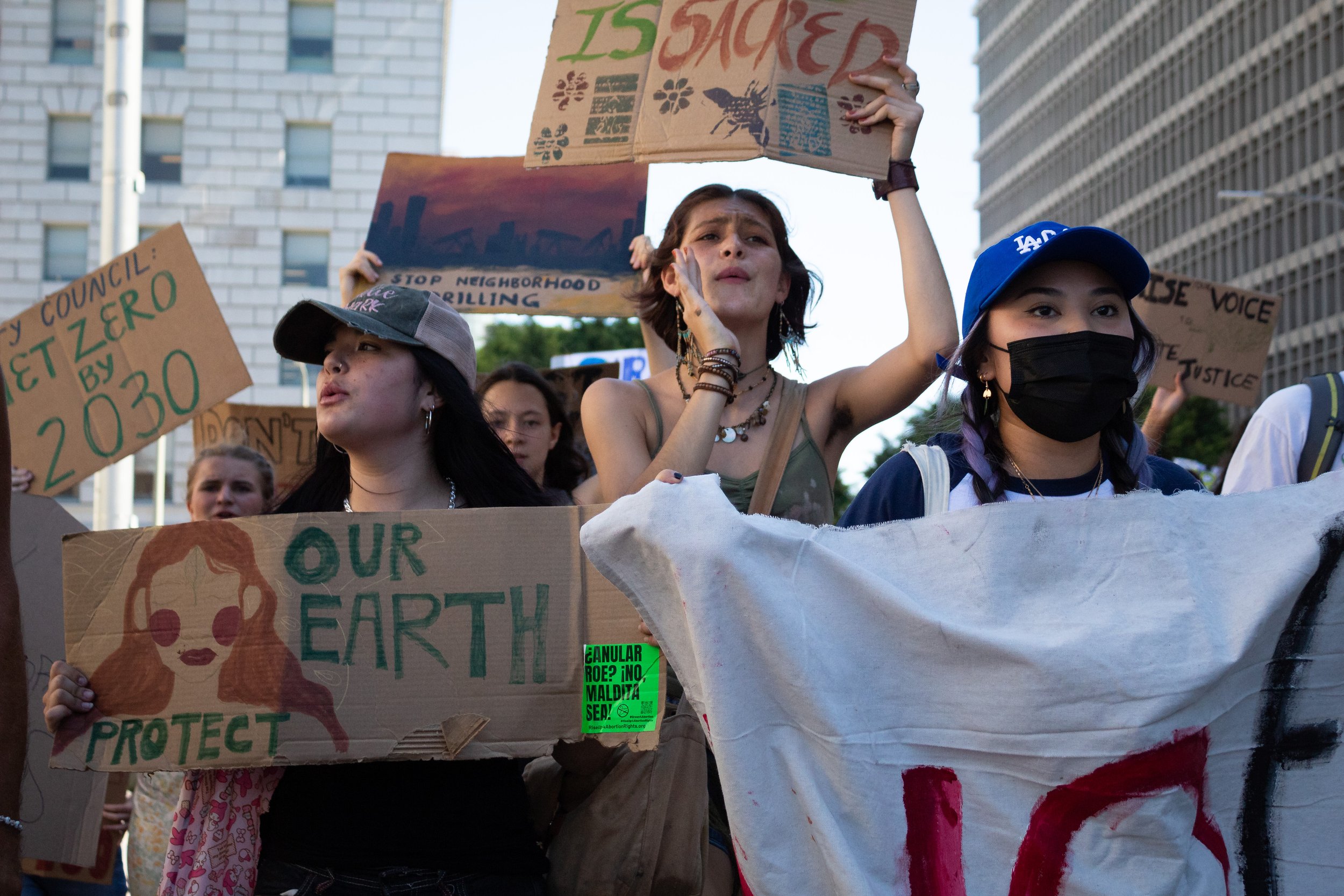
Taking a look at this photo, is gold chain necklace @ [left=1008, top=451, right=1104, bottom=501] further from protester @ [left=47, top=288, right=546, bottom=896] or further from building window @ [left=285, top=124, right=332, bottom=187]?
building window @ [left=285, top=124, right=332, bottom=187]

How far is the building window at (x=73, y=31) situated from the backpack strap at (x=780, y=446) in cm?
3380

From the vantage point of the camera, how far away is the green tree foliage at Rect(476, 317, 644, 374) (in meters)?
38.2

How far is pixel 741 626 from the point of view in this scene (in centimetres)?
230

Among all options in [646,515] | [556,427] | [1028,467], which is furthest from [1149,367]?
[556,427]

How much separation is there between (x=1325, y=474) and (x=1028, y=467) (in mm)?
512

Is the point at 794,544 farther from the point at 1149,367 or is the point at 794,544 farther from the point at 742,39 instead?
the point at 742,39

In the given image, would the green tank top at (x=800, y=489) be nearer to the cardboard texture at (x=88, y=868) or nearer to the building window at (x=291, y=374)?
the cardboard texture at (x=88, y=868)

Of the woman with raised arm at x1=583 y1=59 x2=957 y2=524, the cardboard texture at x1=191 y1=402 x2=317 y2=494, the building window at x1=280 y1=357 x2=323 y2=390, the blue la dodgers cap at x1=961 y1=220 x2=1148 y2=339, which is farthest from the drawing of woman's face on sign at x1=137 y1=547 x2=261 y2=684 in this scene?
the building window at x1=280 y1=357 x2=323 y2=390

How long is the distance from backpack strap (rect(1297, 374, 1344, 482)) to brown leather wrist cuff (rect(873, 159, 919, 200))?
1.18 metres

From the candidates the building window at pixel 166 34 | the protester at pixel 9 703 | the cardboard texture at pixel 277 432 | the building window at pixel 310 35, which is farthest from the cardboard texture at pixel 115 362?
the building window at pixel 166 34

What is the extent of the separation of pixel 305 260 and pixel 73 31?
753cm

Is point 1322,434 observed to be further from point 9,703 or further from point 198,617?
point 9,703

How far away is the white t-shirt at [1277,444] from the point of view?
3777 mm

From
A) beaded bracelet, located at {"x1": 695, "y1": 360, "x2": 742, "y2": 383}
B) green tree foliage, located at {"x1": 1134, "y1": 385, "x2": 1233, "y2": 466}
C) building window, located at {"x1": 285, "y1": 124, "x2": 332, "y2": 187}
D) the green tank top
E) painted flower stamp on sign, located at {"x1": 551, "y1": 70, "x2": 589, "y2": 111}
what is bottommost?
the green tank top
